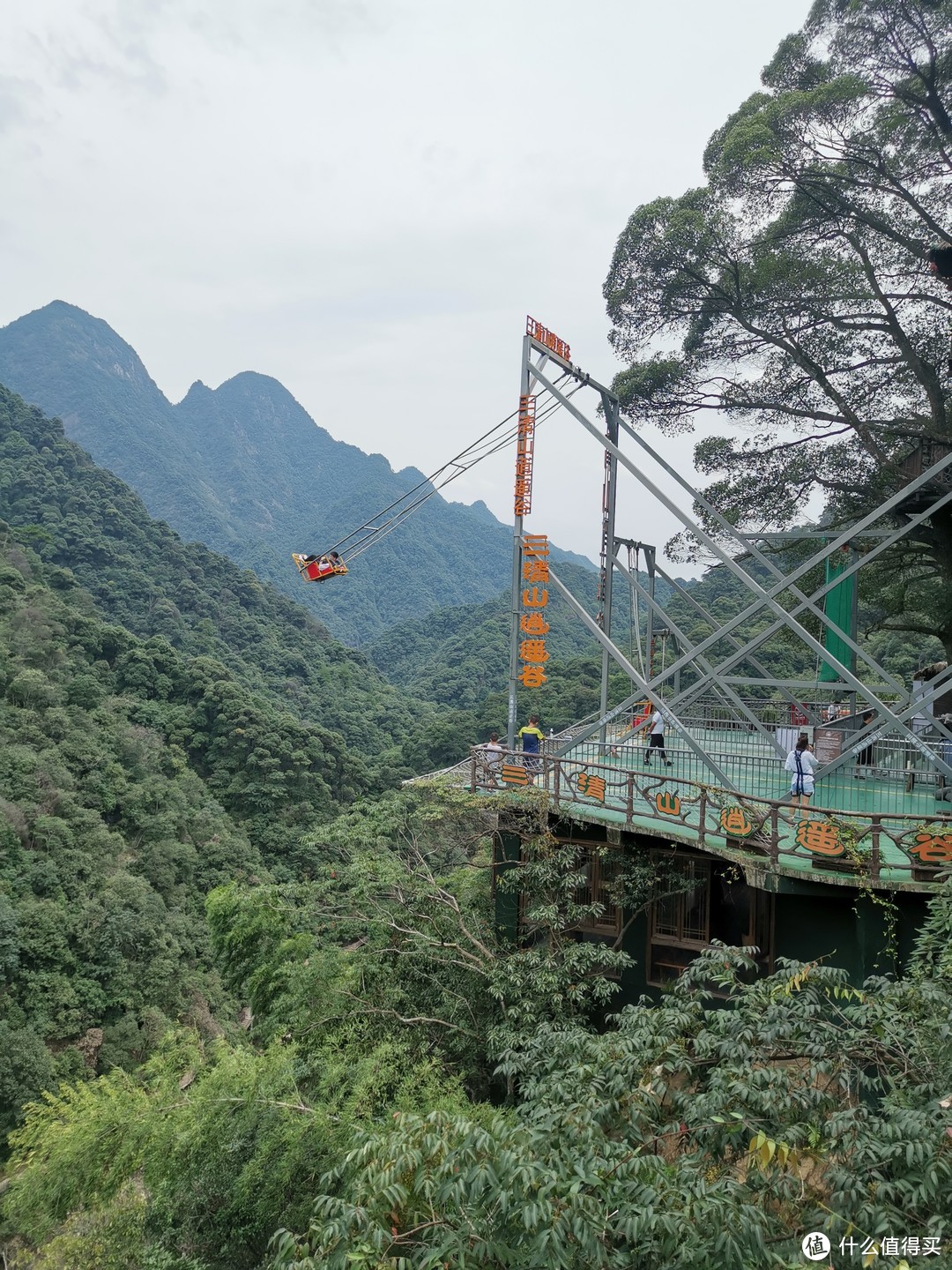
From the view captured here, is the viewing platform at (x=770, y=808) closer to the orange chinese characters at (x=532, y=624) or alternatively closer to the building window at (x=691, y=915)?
the building window at (x=691, y=915)

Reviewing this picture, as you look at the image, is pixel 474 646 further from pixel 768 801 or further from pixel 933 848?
pixel 933 848

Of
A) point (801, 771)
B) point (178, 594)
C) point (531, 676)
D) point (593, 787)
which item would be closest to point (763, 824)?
point (801, 771)

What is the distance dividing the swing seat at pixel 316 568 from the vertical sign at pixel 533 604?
2.85 metres

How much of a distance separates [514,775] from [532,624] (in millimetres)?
2317

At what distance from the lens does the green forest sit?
147 inches

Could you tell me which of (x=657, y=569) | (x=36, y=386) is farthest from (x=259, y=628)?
(x=36, y=386)

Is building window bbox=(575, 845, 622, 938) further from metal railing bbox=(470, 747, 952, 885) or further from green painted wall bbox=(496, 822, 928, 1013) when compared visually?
metal railing bbox=(470, 747, 952, 885)

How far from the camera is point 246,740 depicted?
34.4 metres

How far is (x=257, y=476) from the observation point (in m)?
150

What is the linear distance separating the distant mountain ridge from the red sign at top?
8757cm

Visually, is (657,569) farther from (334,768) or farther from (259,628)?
(259,628)

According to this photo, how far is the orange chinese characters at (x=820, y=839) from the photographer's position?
7148 mm

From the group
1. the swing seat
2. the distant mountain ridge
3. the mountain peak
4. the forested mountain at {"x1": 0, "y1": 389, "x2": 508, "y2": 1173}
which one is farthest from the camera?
the mountain peak

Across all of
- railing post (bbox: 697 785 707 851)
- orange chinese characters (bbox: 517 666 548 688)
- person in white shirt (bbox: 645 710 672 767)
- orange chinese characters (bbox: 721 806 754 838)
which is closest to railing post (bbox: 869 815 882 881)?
orange chinese characters (bbox: 721 806 754 838)
